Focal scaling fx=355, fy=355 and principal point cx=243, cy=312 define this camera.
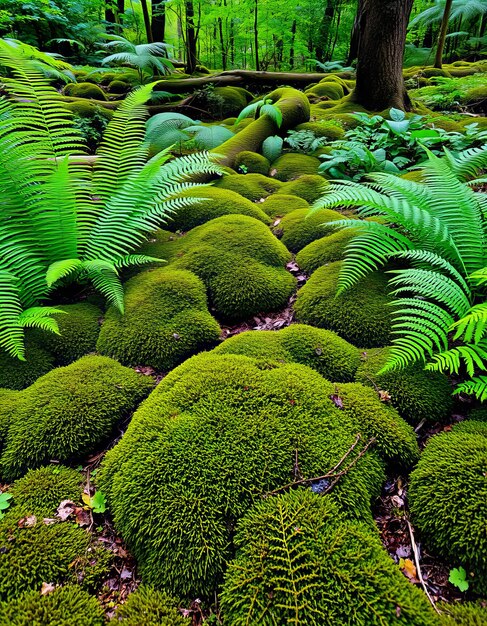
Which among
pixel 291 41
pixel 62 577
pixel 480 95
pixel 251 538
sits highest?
pixel 291 41

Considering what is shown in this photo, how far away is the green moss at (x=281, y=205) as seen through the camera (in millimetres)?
4398

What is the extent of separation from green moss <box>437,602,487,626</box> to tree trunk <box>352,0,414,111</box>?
24.5 ft

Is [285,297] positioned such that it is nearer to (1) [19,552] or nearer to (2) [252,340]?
(2) [252,340]

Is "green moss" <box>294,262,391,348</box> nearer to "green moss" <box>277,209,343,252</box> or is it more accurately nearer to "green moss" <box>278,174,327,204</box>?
"green moss" <box>277,209,343,252</box>

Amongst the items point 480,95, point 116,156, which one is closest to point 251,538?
point 116,156

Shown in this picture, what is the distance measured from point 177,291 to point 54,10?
13145mm

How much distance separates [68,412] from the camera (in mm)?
2160

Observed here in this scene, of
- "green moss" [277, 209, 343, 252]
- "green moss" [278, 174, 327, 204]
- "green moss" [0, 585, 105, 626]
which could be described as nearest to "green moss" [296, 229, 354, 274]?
"green moss" [277, 209, 343, 252]

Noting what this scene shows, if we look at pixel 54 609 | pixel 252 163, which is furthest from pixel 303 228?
pixel 54 609

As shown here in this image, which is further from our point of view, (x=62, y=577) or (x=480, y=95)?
(x=480, y=95)

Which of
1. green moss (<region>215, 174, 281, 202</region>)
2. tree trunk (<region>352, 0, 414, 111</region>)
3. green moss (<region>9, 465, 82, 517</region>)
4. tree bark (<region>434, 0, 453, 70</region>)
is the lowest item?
green moss (<region>9, 465, 82, 517</region>)

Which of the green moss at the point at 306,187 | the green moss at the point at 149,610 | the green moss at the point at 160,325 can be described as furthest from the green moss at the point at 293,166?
the green moss at the point at 149,610

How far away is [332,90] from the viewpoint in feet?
29.8

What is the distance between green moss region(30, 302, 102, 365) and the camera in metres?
→ 2.77
